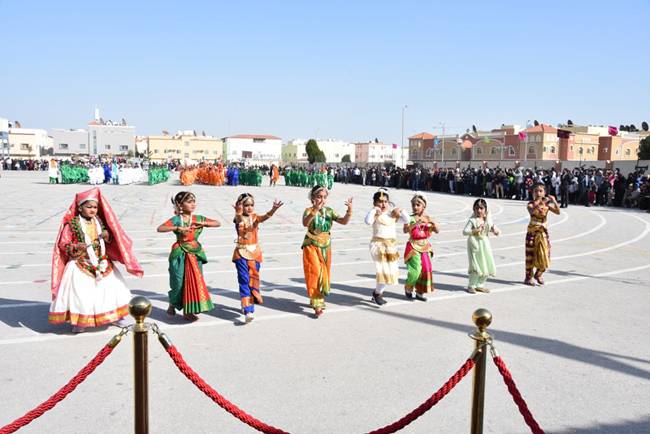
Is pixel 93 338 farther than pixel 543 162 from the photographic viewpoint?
No

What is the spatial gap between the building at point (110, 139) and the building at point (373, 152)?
61709mm

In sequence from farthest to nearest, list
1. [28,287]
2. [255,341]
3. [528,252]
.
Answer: [528,252] < [28,287] < [255,341]

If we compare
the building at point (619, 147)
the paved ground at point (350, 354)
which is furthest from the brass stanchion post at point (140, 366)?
the building at point (619, 147)

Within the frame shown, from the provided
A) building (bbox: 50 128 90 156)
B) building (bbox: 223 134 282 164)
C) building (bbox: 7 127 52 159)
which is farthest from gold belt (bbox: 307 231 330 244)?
building (bbox: 223 134 282 164)

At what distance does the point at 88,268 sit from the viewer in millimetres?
5762

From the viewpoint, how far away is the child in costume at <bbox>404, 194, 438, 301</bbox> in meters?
7.36

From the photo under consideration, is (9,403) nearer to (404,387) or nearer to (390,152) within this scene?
(404,387)

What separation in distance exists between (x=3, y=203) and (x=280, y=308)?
57.8ft

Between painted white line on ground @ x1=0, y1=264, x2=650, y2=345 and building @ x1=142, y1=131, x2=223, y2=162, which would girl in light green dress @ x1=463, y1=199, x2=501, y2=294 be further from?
building @ x1=142, y1=131, x2=223, y2=162

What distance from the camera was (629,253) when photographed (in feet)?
38.1

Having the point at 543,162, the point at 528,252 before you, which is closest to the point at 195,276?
the point at 528,252

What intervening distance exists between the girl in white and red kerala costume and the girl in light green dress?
471 cm

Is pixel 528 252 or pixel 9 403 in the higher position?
pixel 528 252

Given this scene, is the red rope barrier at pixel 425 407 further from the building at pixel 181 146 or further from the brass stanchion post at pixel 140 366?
the building at pixel 181 146
